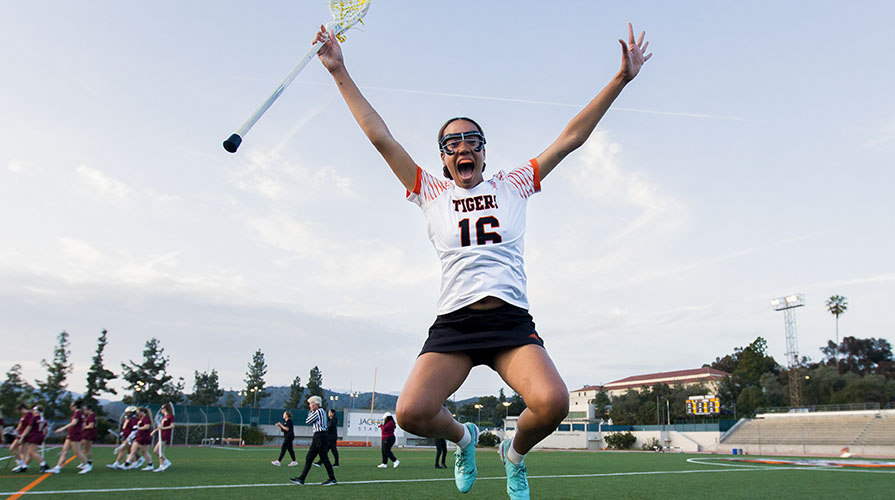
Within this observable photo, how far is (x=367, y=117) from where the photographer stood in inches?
180

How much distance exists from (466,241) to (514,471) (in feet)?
5.82

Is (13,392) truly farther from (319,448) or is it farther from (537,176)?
(537,176)

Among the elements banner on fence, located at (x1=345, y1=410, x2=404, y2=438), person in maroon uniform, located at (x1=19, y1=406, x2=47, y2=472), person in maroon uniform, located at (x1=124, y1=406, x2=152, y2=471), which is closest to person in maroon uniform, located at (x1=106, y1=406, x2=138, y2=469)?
person in maroon uniform, located at (x1=124, y1=406, x2=152, y2=471)

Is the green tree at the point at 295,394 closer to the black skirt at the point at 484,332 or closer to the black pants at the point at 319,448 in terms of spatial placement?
the black pants at the point at 319,448

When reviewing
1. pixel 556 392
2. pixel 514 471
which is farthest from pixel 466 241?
pixel 514 471

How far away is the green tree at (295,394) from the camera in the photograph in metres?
110

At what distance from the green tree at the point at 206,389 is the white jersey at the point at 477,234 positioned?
123 meters

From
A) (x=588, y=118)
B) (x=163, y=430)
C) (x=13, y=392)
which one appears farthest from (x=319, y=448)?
(x=13, y=392)

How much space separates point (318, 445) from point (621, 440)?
183ft

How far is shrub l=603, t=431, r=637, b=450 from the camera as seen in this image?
6238cm

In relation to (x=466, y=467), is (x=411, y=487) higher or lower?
lower

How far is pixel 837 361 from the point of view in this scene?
11300cm

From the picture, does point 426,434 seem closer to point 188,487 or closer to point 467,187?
point 467,187

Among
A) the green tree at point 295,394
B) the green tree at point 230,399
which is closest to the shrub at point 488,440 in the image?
the green tree at point 295,394
